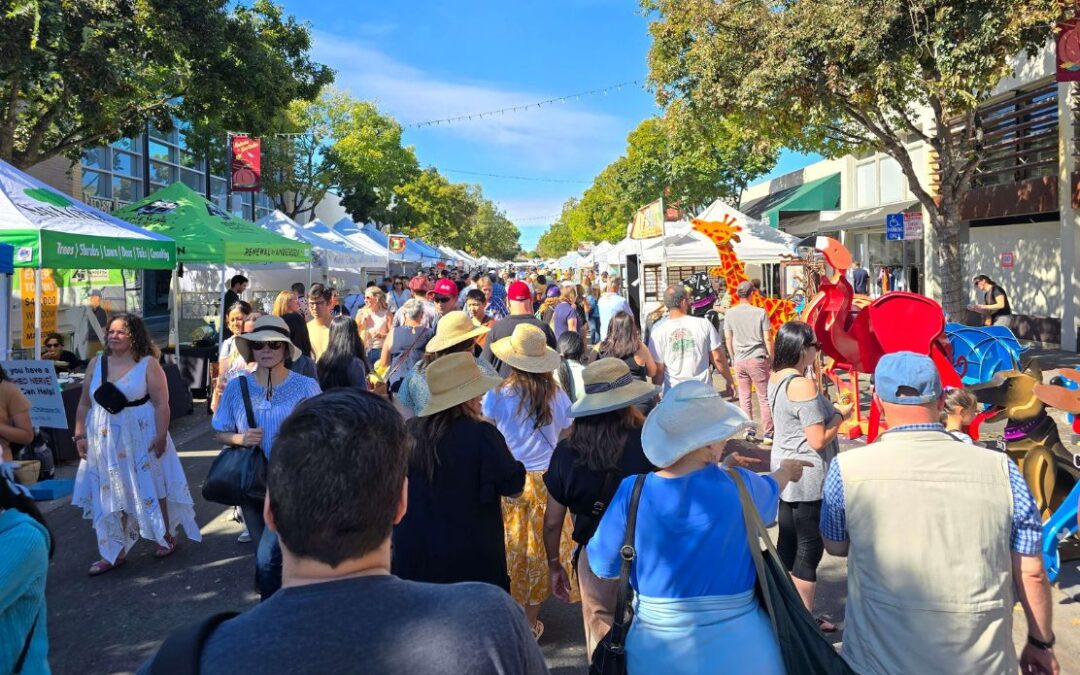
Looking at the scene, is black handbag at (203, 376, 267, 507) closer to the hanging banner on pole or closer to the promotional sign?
the promotional sign

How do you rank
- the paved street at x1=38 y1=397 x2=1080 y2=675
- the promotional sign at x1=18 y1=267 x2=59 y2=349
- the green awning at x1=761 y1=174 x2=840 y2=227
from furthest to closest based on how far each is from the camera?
the green awning at x1=761 y1=174 x2=840 y2=227 < the promotional sign at x1=18 y1=267 x2=59 y2=349 < the paved street at x1=38 y1=397 x2=1080 y2=675

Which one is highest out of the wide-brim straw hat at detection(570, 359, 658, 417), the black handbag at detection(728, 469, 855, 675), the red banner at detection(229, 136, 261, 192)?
the red banner at detection(229, 136, 261, 192)

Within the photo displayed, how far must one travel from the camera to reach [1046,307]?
632 inches

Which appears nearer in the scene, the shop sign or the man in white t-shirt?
the man in white t-shirt

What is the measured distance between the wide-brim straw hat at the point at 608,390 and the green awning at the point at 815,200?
26.2m

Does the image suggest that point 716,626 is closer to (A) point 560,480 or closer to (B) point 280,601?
(A) point 560,480

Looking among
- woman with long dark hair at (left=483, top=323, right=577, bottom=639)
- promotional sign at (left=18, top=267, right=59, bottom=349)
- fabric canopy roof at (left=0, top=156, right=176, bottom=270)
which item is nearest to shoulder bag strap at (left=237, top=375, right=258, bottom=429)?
woman with long dark hair at (left=483, top=323, right=577, bottom=639)

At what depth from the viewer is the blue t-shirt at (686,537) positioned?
A: 2.27 meters

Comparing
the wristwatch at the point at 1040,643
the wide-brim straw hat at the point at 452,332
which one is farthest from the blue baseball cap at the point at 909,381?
the wide-brim straw hat at the point at 452,332

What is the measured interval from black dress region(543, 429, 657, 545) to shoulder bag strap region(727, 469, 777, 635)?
0.73m

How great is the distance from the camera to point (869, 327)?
7285mm

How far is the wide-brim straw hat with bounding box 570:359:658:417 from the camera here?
3.20 m

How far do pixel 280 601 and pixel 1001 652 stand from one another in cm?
217

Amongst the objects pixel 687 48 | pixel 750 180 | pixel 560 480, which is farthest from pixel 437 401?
pixel 750 180
